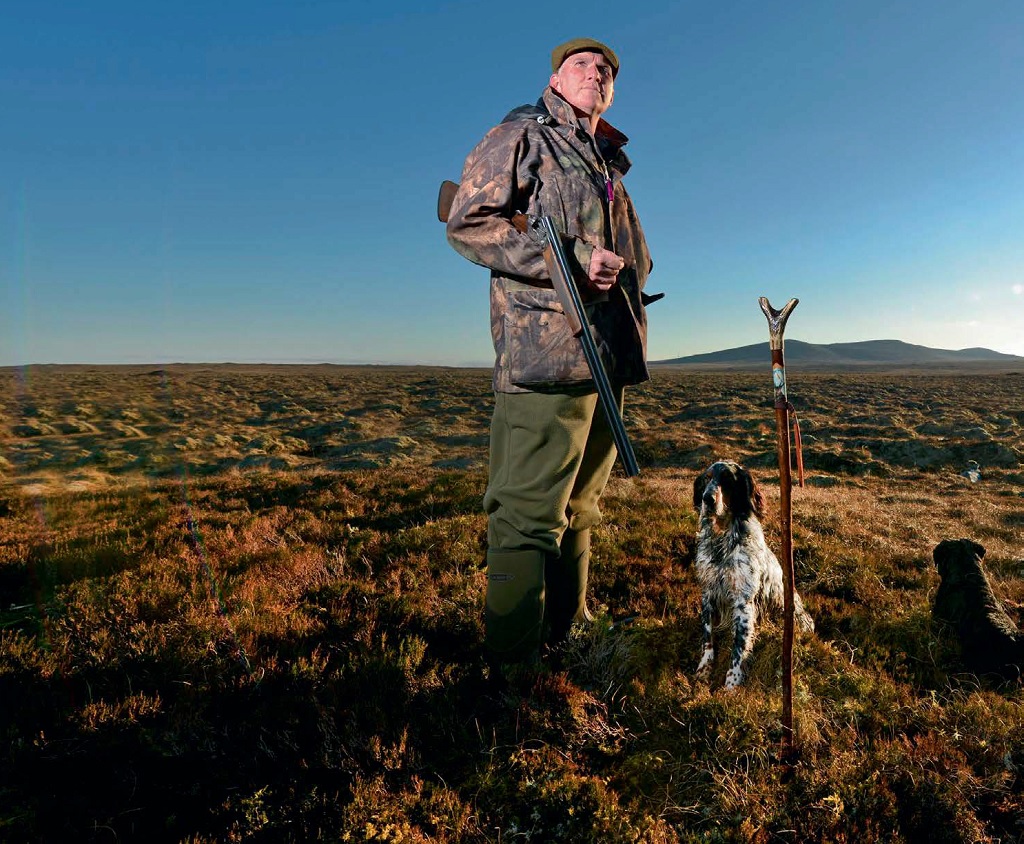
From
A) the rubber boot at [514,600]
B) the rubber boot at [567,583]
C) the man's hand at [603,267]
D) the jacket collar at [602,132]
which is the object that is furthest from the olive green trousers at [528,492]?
the jacket collar at [602,132]

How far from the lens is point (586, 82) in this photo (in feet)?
8.39

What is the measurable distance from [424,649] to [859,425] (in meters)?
24.4

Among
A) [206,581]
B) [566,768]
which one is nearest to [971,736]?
[566,768]

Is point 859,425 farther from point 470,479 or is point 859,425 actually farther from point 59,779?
point 59,779

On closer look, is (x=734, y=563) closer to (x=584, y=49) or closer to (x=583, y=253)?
(x=583, y=253)

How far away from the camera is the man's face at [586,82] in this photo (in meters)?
2.55

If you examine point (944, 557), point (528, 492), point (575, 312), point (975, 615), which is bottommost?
point (975, 615)

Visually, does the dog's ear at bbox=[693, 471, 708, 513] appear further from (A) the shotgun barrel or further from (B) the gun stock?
(B) the gun stock

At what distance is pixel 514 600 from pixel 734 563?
1.63 metres

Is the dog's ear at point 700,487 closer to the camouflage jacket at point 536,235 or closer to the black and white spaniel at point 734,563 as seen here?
the black and white spaniel at point 734,563

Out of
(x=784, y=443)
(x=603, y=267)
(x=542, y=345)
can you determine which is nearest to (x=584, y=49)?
(x=603, y=267)

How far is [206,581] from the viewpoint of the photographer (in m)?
4.28

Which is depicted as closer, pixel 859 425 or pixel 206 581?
pixel 206 581

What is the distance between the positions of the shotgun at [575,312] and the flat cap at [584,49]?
99cm
